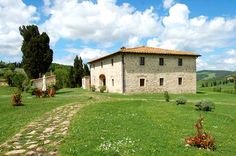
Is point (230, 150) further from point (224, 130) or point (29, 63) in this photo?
point (29, 63)

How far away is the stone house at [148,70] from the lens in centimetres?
3578

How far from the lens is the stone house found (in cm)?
3578

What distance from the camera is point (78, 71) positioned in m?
57.2

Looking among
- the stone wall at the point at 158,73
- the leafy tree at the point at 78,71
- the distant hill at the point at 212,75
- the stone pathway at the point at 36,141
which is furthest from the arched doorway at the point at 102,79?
the distant hill at the point at 212,75

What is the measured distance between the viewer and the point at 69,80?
5778 cm

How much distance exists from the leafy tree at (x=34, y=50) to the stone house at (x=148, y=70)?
1093cm

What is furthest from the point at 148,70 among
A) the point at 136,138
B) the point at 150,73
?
the point at 136,138

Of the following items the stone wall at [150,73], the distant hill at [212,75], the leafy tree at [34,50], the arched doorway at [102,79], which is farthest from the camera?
the distant hill at [212,75]

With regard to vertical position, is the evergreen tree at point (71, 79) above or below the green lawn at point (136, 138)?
above

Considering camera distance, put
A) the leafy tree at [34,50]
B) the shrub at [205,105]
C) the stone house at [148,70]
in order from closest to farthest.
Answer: the shrub at [205,105] < the stone house at [148,70] < the leafy tree at [34,50]

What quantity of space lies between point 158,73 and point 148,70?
1693 millimetres

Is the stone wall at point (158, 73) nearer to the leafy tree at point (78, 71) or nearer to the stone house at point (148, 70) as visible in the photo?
the stone house at point (148, 70)

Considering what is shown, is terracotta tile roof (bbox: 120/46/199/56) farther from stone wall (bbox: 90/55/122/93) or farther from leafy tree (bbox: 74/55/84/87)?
leafy tree (bbox: 74/55/84/87)

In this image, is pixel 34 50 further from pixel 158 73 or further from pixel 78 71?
pixel 158 73
